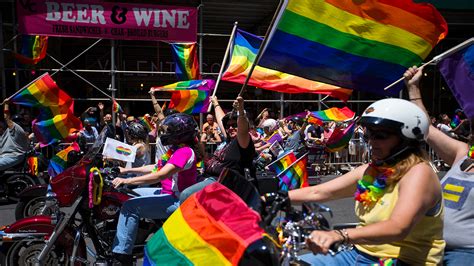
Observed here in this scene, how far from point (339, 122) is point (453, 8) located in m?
5.73

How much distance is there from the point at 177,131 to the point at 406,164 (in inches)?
91.6

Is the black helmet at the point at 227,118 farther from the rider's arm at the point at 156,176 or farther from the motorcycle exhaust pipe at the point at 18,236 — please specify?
the motorcycle exhaust pipe at the point at 18,236

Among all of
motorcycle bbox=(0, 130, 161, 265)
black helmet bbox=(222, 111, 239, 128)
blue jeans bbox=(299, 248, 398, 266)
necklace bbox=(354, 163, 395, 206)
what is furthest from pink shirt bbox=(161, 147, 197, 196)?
necklace bbox=(354, 163, 395, 206)

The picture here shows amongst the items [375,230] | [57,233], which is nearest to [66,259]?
[57,233]

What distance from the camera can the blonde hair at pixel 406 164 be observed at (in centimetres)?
233

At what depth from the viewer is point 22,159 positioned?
8336 mm

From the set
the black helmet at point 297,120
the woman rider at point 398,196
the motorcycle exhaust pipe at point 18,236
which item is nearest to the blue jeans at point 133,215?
the motorcycle exhaust pipe at point 18,236

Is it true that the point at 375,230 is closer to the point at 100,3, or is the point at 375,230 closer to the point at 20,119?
the point at 20,119

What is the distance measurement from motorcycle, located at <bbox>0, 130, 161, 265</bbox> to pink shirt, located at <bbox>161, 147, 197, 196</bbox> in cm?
51

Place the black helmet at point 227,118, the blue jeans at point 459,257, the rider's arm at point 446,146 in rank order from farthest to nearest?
the black helmet at point 227,118
the rider's arm at point 446,146
the blue jeans at point 459,257

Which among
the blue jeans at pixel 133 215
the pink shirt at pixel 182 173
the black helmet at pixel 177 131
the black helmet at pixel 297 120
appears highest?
the black helmet at pixel 177 131

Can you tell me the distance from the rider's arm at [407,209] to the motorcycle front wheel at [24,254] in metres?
2.87

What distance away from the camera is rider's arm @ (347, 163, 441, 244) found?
2112mm

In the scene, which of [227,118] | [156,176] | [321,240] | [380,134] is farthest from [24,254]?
[380,134]
